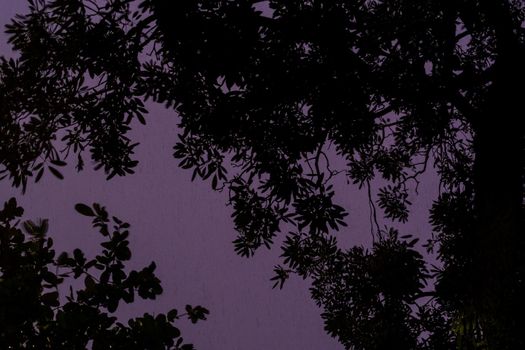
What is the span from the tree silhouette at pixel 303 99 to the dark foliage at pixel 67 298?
151 centimetres

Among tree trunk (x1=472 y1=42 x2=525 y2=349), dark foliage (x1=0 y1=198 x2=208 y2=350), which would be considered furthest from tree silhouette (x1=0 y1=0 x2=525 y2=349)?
dark foliage (x1=0 y1=198 x2=208 y2=350)

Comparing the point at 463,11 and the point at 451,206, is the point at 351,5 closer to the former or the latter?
the point at 463,11

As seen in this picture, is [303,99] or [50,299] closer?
[50,299]

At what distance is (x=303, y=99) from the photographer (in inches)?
205

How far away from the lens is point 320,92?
4773mm

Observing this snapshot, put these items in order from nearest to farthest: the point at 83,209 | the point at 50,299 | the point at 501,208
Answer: the point at 50,299, the point at 83,209, the point at 501,208

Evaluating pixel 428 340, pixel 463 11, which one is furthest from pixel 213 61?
pixel 428 340

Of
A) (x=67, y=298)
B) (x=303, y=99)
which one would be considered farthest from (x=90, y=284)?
(x=303, y=99)

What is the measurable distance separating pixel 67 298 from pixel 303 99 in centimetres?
327

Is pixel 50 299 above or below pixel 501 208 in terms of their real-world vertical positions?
below

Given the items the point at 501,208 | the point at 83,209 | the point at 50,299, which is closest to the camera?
the point at 50,299

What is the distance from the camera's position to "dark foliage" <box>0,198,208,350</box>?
8.44 ft

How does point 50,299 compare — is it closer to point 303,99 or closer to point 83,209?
point 83,209

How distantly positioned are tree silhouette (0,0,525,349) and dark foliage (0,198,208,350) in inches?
59.3
